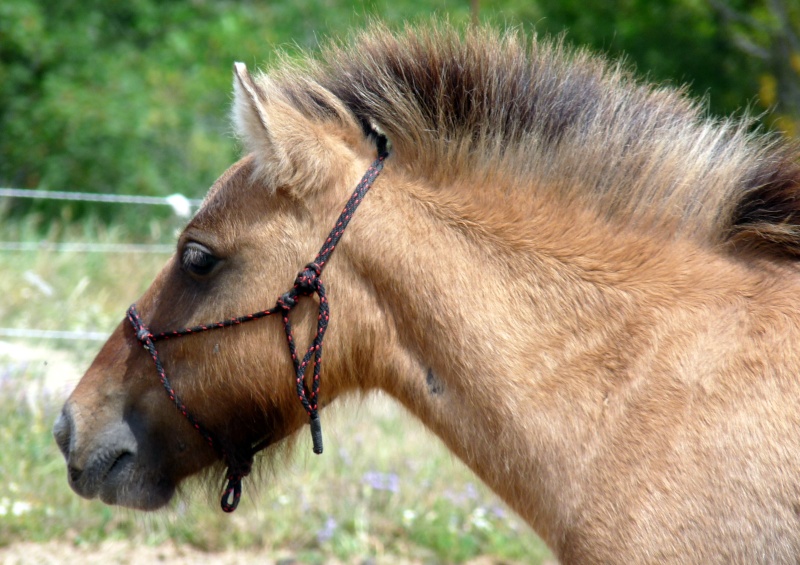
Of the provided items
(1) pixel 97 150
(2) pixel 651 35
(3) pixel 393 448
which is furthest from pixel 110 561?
(2) pixel 651 35

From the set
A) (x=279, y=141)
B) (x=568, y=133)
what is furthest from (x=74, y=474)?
(x=568, y=133)

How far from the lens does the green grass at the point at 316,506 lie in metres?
4.27

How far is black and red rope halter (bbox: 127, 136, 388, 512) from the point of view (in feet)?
7.59

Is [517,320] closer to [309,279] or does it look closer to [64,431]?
[309,279]

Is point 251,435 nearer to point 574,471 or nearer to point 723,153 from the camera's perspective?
point 574,471

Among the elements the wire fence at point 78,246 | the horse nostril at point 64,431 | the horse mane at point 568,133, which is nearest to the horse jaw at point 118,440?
the horse nostril at point 64,431

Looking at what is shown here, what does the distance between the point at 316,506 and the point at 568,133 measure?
2935 millimetres

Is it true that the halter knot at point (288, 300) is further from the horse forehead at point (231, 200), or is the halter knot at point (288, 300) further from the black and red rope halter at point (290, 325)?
the horse forehead at point (231, 200)

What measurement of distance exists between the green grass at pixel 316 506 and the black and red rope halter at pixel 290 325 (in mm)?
1283

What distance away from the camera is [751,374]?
6.90ft

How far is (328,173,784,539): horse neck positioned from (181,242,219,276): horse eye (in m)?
0.43

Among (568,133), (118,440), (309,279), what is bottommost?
(118,440)

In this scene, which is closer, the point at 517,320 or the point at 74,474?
the point at 517,320

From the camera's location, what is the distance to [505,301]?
90.1 inches
